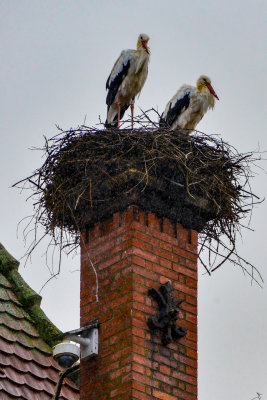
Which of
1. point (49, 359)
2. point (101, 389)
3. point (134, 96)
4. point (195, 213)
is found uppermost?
point (134, 96)

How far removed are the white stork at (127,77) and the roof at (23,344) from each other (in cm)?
362

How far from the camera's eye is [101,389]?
812 cm

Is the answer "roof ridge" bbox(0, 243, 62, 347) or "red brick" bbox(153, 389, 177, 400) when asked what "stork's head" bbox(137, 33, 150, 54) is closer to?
"roof ridge" bbox(0, 243, 62, 347)

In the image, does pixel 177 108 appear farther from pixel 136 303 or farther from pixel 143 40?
pixel 136 303

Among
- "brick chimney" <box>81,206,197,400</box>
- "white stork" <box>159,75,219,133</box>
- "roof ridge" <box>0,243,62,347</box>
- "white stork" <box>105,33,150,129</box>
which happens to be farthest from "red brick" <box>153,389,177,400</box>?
"white stork" <box>105,33,150,129</box>

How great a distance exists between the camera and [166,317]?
8320mm

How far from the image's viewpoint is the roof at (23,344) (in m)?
8.77

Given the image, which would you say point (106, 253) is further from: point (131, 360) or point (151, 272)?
point (131, 360)

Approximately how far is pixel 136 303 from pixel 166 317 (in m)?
0.26

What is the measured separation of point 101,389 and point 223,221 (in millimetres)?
2204

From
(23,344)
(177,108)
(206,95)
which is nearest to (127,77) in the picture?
(177,108)

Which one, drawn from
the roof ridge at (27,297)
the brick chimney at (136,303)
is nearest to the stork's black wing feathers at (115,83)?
the roof ridge at (27,297)

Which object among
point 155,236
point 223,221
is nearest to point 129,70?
point 223,221

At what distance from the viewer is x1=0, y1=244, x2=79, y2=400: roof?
28.8 feet
